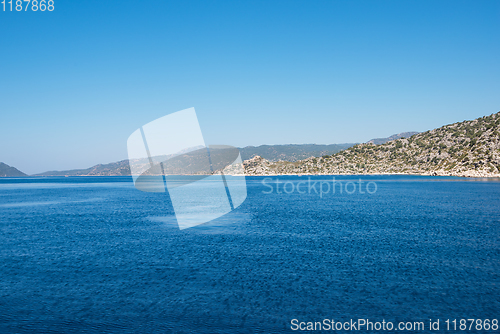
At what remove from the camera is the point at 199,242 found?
4028 centimetres

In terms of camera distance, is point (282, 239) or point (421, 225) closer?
point (282, 239)

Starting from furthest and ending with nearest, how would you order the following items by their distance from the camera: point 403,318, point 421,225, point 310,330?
point 421,225 → point 403,318 → point 310,330

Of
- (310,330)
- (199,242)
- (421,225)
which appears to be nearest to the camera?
(310,330)

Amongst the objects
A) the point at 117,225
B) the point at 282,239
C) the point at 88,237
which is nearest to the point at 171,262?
the point at 282,239

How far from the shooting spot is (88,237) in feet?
145

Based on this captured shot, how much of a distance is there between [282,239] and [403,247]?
1367cm

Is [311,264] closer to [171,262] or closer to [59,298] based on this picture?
[171,262]

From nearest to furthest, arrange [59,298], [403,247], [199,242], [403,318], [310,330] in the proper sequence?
[310,330]
[403,318]
[59,298]
[403,247]
[199,242]

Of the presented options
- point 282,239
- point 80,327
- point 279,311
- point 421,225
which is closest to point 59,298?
point 80,327

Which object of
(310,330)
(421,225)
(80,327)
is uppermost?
(80,327)

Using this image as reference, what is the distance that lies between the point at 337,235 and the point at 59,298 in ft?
106

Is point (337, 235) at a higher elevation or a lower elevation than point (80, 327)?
lower

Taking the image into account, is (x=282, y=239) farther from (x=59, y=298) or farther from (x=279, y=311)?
(x=59, y=298)

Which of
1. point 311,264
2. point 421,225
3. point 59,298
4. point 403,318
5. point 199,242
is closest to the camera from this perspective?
point 403,318
